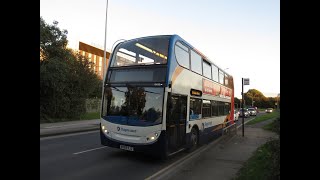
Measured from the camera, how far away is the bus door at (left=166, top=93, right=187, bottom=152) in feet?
32.6

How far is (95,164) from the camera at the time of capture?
31.2 ft

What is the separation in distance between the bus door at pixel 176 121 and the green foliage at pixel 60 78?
17163 mm

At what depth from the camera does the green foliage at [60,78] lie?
84.7 feet

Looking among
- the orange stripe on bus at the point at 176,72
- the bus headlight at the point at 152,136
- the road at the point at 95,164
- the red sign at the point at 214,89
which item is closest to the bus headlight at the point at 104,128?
the road at the point at 95,164

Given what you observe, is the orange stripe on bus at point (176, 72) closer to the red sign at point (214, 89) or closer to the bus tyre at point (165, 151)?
the bus tyre at point (165, 151)

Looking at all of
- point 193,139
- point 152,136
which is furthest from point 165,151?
point 193,139

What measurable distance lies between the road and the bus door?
2.02ft

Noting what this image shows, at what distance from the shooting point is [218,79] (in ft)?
55.4

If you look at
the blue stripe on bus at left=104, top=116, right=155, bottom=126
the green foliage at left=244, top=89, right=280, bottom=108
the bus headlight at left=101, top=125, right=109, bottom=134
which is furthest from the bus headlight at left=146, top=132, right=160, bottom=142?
the green foliage at left=244, top=89, right=280, bottom=108

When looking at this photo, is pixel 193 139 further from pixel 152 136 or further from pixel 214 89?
pixel 214 89

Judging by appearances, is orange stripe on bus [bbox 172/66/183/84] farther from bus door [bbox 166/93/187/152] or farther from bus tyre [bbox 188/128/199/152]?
bus tyre [bbox 188/128/199/152]
